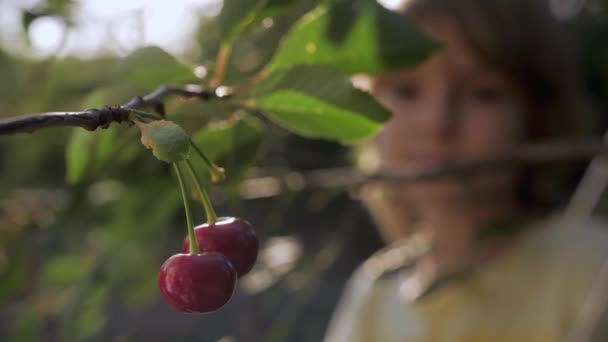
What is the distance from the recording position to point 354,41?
1.47 feet

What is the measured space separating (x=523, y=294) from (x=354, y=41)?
1098mm

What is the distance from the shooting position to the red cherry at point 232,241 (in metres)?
0.36

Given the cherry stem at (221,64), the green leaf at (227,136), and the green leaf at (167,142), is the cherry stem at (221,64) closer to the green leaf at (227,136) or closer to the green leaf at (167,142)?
the green leaf at (227,136)

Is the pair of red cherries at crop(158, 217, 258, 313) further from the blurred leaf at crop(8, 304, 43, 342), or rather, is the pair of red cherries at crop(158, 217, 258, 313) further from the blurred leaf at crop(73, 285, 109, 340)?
the blurred leaf at crop(8, 304, 43, 342)

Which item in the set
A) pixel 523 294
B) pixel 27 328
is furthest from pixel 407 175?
pixel 523 294

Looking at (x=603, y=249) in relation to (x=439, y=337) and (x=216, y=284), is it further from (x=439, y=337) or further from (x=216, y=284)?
(x=216, y=284)

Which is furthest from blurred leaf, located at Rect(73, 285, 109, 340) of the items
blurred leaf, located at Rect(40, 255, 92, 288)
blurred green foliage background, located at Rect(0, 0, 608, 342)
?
blurred leaf, located at Rect(40, 255, 92, 288)

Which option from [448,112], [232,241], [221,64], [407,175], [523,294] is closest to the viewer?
[232,241]

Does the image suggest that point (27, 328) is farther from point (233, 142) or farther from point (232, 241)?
point (232, 241)

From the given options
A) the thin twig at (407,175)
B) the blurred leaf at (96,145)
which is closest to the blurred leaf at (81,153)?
the blurred leaf at (96,145)

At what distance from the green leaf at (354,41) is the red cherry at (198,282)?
156 mm

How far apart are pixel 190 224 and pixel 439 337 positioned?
1.29 meters

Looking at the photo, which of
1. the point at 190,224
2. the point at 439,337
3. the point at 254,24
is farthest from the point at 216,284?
the point at 439,337

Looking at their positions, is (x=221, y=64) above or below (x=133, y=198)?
below
